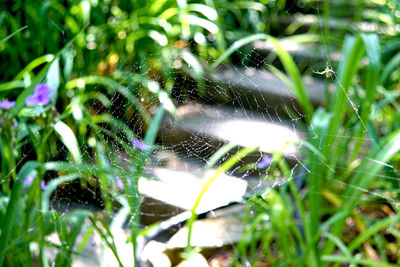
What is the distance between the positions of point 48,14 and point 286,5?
0.71 meters

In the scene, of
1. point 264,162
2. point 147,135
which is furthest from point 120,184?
point 264,162

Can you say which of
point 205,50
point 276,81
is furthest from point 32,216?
point 205,50

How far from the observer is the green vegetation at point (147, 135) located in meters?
0.76

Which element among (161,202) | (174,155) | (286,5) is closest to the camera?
(174,155)

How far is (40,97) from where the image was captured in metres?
0.79

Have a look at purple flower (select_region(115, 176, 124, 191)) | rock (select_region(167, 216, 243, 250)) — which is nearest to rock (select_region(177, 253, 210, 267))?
rock (select_region(167, 216, 243, 250))

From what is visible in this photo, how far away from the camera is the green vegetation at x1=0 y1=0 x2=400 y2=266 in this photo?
76cm

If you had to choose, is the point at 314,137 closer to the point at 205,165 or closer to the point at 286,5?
the point at 205,165

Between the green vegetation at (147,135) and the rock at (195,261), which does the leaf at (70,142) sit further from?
the rock at (195,261)

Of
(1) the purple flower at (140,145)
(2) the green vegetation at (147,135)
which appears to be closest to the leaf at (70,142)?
(2) the green vegetation at (147,135)

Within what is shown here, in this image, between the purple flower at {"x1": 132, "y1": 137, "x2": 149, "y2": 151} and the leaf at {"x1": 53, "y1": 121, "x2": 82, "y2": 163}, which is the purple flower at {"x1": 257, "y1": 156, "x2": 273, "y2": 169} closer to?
the purple flower at {"x1": 132, "y1": 137, "x2": 149, "y2": 151}

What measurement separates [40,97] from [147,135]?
216 millimetres

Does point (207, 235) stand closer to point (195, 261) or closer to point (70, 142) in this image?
point (195, 261)

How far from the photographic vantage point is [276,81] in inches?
41.1
